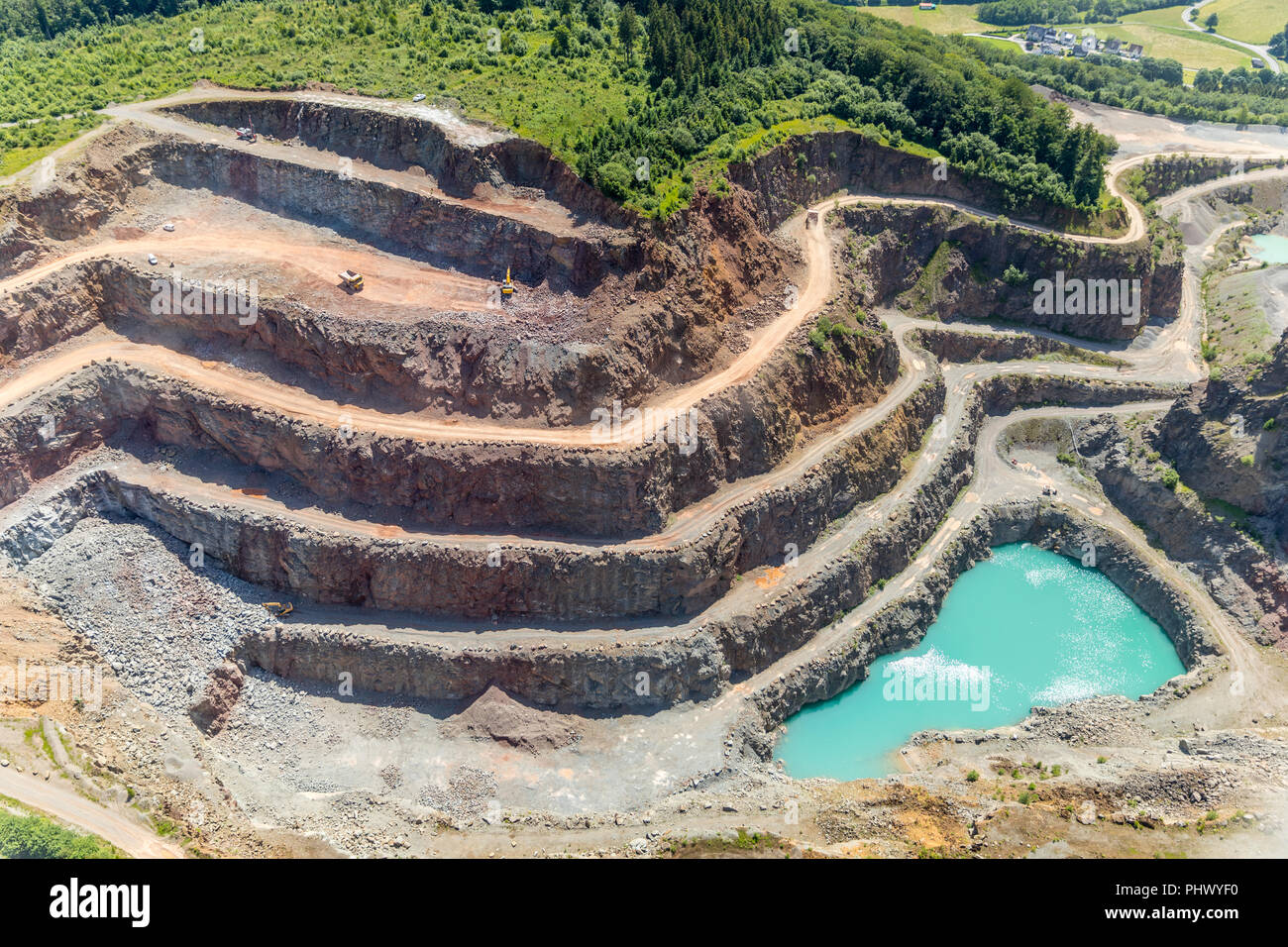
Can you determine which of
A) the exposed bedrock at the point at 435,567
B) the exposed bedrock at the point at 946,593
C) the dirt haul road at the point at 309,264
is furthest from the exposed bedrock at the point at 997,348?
the dirt haul road at the point at 309,264

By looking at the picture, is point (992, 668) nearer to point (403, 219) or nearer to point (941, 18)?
point (403, 219)

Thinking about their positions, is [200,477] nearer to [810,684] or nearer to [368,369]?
[368,369]

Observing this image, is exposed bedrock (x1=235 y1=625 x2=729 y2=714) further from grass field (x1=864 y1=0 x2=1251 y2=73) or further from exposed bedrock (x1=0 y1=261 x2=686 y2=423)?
grass field (x1=864 y1=0 x2=1251 y2=73)

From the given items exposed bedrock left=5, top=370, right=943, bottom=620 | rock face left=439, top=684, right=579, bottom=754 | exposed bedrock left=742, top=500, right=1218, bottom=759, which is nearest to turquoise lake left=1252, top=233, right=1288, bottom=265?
exposed bedrock left=742, top=500, right=1218, bottom=759

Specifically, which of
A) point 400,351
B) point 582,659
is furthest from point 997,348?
point 400,351

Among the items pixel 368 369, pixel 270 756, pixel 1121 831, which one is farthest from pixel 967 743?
pixel 368 369
